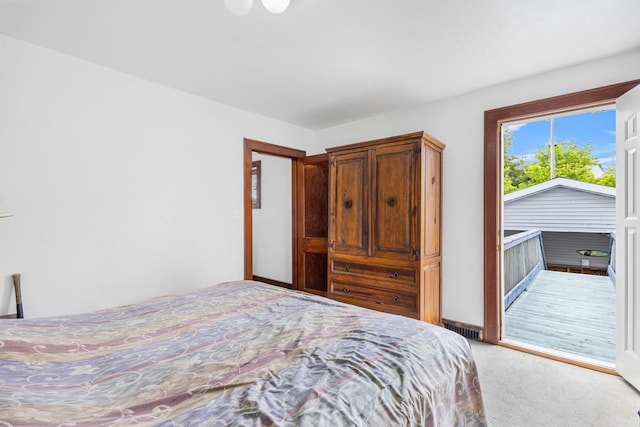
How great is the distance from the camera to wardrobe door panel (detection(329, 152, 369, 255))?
3.22 m

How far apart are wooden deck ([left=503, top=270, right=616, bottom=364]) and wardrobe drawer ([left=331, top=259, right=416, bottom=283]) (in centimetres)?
130

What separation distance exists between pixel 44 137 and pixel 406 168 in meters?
3.02

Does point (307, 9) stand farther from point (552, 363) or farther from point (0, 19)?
point (552, 363)

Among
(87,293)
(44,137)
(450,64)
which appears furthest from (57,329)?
(450,64)

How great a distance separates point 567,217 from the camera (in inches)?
262

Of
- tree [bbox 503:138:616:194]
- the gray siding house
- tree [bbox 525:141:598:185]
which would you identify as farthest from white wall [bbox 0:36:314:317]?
tree [bbox 525:141:598:185]

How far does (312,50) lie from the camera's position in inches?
90.7

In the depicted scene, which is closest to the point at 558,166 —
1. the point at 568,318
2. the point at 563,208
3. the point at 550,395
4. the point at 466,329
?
the point at 563,208

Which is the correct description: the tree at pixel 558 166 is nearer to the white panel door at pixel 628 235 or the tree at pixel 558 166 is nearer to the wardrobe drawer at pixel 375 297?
the white panel door at pixel 628 235

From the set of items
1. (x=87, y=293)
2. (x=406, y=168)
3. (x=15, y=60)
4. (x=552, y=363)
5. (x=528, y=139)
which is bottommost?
(x=552, y=363)

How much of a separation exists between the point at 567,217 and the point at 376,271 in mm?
6120

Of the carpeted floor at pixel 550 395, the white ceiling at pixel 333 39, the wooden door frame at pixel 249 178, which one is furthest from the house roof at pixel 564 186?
the wooden door frame at pixel 249 178

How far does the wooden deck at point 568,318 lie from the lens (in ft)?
9.50

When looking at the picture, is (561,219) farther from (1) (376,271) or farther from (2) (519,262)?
(1) (376,271)
